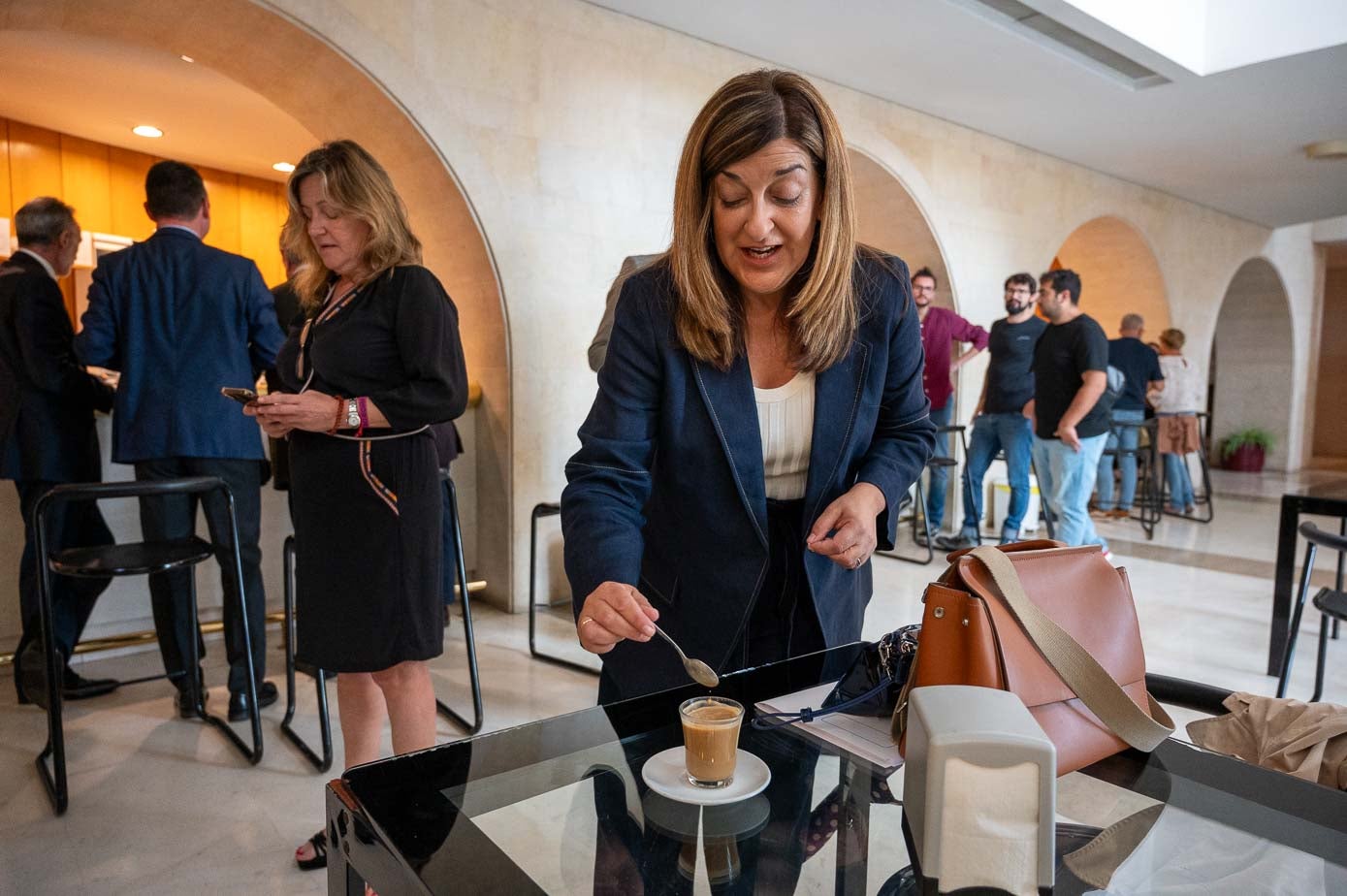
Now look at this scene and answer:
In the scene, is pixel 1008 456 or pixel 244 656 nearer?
pixel 244 656

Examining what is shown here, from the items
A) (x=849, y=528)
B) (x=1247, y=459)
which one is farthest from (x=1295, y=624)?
(x=1247, y=459)

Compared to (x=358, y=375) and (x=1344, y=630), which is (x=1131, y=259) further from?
(x=358, y=375)

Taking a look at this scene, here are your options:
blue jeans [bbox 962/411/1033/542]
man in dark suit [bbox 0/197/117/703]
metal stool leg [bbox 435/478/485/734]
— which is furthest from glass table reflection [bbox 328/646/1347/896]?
blue jeans [bbox 962/411/1033/542]

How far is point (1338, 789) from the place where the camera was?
3.07 feet

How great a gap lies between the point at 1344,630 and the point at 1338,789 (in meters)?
4.09

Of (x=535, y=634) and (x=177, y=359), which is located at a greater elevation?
(x=177, y=359)

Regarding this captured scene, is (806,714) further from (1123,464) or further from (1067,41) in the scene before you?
(1123,464)

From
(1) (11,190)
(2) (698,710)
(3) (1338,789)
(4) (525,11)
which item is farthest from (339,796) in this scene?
(1) (11,190)

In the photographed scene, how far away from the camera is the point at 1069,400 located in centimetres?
481

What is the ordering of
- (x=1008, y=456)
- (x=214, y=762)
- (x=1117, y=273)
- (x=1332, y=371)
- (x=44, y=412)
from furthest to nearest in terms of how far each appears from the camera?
(x=1332, y=371)
(x=1117, y=273)
(x=1008, y=456)
(x=44, y=412)
(x=214, y=762)

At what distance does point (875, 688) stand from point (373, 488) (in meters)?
1.22

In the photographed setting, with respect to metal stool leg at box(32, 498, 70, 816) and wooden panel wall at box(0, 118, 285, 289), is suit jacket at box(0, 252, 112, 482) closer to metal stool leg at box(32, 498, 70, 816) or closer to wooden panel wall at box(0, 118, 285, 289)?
metal stool leg at box(32, 498, 70, 816)

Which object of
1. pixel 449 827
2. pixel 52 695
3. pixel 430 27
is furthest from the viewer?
pixel 430 27

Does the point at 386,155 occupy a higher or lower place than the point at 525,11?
lower
